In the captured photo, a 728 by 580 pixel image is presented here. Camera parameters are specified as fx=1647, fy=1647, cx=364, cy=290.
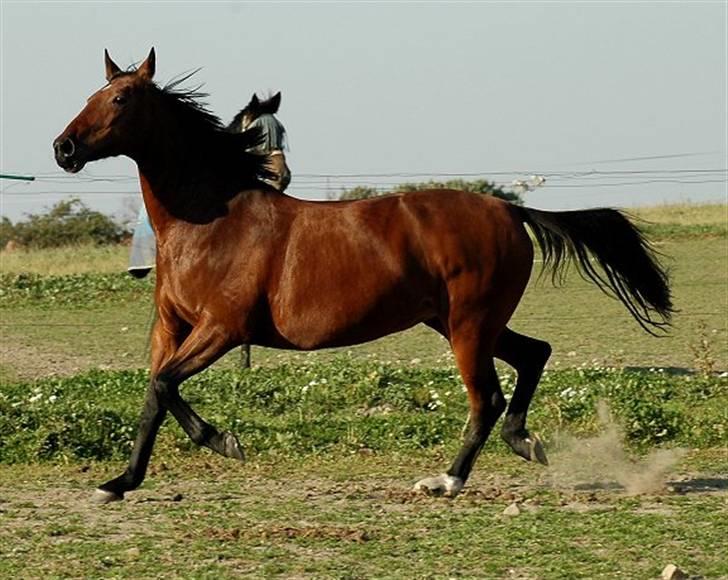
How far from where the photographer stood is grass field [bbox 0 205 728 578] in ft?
23.5

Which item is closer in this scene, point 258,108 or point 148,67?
A: point 148,67

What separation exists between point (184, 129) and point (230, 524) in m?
2.47

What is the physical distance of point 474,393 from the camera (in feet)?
29.8

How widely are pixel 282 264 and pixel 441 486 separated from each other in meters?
1.48

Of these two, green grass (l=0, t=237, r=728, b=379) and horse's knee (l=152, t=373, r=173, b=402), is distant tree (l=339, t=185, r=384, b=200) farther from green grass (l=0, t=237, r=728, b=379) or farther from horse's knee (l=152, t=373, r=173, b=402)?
horse's knee (l=152, t=373, r=173, b=402)

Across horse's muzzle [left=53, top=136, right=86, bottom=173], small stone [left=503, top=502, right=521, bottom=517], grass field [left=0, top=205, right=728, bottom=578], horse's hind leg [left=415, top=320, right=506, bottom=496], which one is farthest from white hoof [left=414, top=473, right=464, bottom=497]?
horse's muzzle [left=53, top=136, right=86, bottom=173]

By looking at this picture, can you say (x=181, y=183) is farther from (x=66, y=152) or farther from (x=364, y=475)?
(x=364, y=475)

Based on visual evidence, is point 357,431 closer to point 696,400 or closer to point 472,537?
point 696,400

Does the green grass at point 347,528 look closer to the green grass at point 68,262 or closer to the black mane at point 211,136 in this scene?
the black mane at point 211,136

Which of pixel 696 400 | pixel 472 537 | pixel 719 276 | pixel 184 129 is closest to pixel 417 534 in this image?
pixel 472 537

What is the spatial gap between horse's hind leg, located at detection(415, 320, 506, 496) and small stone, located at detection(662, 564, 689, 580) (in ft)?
7.68

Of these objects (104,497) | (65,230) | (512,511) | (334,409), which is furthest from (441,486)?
(65,230)

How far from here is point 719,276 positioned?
83.4 ft

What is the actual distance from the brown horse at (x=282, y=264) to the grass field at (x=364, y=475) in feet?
1.90
